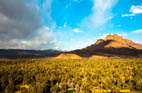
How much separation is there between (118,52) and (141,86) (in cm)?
11222

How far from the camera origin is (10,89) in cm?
962

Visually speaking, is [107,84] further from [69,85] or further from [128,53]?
[128,53]

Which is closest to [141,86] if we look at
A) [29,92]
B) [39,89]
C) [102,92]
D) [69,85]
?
[102,92]

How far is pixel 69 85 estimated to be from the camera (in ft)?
35.7

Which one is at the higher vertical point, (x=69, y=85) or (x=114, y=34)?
(x=114, y=34)

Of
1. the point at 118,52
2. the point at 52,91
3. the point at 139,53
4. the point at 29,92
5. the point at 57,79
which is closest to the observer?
the point at 29,92

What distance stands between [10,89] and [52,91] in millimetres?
4526

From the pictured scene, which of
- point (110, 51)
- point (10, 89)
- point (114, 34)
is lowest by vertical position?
point (10, 89)

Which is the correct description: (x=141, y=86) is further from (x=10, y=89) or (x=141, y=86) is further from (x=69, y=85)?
(x=10, y=89)

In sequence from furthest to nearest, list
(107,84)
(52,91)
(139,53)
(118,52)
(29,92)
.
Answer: (118,52), (139,53), (107,84), (52,91), (29,92)

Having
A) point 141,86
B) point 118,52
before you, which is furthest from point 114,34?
point 141,86

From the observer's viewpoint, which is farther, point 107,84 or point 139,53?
point 139,53

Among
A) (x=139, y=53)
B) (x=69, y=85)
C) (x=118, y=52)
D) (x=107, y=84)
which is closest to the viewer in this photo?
(x=107, y=84)

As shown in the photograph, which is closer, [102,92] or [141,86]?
[102,92]
